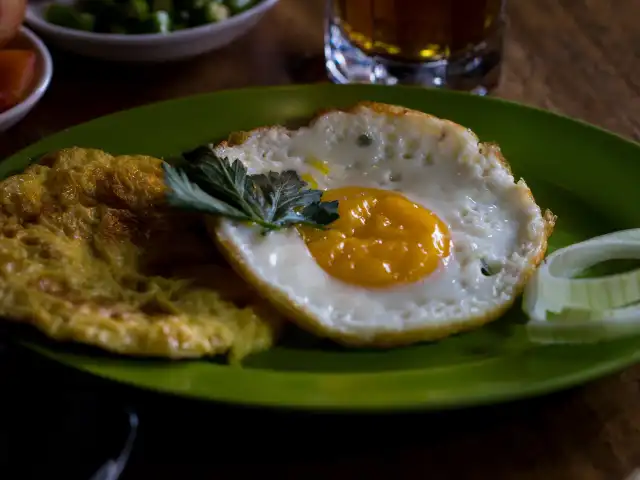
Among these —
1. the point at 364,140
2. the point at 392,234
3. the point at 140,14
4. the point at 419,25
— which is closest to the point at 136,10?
the point at 140,14

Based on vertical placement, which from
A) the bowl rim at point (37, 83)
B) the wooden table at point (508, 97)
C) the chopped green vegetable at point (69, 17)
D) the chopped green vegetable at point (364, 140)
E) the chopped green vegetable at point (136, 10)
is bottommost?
the wooden table at point (508, 97)

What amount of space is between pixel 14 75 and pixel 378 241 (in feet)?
4.05

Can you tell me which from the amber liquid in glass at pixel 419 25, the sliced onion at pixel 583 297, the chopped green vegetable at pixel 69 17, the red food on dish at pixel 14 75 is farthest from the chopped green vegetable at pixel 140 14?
the sliced onion at pixel 583 297

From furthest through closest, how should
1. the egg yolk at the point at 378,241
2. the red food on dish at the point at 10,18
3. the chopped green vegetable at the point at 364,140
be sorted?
the red food on dish at the point at 10,18 → the chopped green vegetable at the point at 364,140 → the egg yolk at the point at 378,241

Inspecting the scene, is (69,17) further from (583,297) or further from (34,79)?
(583,297)

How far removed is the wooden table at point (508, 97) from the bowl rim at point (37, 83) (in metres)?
0.12

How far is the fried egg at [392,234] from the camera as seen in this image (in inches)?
58.2

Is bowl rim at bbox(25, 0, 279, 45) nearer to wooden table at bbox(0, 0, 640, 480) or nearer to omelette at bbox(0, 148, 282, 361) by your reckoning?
wooden table at bbox(0, 0, 640, 480)

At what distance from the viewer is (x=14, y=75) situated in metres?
2.21

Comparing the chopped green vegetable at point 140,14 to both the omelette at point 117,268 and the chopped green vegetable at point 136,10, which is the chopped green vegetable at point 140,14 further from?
the omelette at point 117,268

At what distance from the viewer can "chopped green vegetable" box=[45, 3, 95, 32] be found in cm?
249

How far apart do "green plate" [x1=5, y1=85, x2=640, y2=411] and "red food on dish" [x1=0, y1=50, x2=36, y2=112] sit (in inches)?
13.5

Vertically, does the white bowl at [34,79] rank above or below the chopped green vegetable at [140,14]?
below

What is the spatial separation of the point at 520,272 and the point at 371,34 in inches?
43.0
